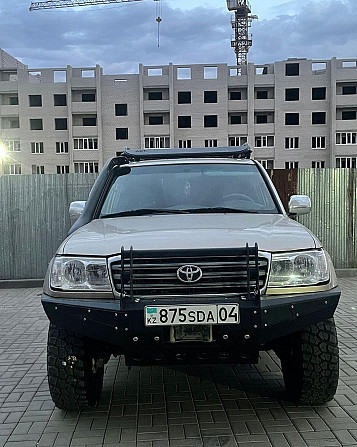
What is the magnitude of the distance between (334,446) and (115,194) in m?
2.83

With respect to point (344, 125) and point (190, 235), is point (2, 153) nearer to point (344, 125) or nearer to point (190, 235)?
point (344, 125)

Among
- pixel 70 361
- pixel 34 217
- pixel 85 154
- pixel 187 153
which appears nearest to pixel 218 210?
pixel 187 153

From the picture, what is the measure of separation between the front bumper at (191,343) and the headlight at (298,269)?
0.10 metres

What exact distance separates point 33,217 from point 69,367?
7257 mm

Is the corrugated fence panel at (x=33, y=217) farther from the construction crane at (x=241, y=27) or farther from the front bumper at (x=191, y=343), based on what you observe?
the construction crane at (x=241, y=27)

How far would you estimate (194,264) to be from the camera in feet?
11.5

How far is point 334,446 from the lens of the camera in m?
3.53

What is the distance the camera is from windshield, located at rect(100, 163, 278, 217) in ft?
15.7

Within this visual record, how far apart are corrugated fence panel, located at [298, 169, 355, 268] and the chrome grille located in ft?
25.7

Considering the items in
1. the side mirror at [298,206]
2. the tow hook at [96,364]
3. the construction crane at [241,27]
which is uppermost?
the construction crane at [241,27]

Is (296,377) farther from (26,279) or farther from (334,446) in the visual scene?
(26,279)

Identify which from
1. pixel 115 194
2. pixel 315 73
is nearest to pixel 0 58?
pixel 315 73

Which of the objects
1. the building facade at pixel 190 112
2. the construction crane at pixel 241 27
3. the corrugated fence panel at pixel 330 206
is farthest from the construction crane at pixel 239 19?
the corrugated fence panel at pixel 330 206

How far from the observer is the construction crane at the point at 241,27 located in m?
108
